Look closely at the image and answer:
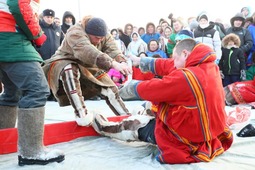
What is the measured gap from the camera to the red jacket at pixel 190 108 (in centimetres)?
184

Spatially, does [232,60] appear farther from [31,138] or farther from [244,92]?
[31,138]

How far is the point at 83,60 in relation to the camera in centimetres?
266

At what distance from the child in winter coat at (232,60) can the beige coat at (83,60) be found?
3.04 meters

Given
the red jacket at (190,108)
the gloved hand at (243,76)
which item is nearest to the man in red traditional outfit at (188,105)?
the red jacket at (190,108)

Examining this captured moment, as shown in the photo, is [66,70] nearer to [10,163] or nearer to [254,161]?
[10,163]

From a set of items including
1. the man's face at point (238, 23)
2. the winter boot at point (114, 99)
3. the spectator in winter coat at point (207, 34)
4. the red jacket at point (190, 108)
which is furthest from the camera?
the man's face at point (238, 23)

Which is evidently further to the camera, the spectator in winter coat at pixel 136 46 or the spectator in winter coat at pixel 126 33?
the spectator in winter coat at pixel 126 33

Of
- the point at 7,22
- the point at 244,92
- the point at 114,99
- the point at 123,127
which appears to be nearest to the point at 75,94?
the point at 114,99

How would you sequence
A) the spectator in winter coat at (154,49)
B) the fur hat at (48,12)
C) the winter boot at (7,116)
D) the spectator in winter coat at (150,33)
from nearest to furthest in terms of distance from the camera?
the winter boot at (7,116) → the fur hat at (48,12) → the spectator in winter coat at (154,49) → the spectator in winter coat at (150,33)

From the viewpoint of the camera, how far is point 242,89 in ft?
14.8

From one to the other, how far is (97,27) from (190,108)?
49.7 inches

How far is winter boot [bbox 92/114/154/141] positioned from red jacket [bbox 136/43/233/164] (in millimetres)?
256

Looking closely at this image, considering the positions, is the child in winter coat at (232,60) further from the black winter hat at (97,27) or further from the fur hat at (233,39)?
the black winter hat at (97,27)

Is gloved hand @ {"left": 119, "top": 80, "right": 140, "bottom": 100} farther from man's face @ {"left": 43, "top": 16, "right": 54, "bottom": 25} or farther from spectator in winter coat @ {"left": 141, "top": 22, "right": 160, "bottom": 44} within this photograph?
spectator in winter coat @ {"left": 141, "top": 22, "right": 160, "bottom": 44}
